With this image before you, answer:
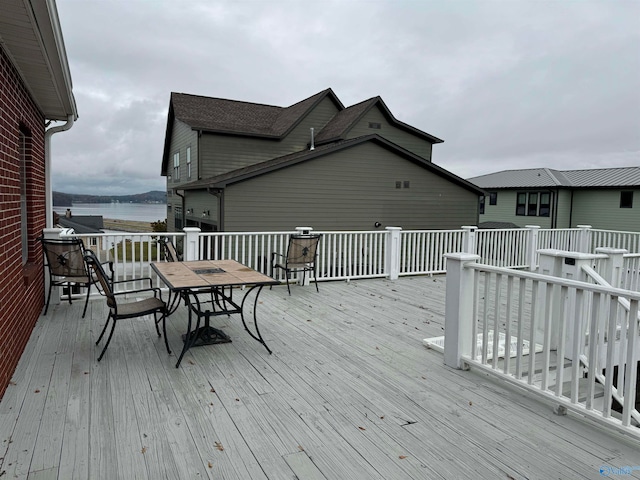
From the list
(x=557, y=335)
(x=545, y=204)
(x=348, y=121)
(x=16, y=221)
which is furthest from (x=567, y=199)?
(x=16, y=221)

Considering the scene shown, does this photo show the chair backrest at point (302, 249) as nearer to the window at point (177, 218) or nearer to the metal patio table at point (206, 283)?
the metal patio table at point (206, 283)

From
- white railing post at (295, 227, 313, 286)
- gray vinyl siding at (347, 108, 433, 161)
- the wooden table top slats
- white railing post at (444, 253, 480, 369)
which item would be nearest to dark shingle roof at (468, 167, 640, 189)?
gray vinyl siding at (347, 108, 433, 161)

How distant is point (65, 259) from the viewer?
17.0ft

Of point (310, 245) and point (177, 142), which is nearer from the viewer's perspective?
point (310, 245)

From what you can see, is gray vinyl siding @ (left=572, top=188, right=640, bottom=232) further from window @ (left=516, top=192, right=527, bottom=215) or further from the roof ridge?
window @ (left=516, top=192, right=527, bottom=215)

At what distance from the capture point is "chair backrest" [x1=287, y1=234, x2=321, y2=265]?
260 inches

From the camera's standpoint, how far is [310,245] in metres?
6.77

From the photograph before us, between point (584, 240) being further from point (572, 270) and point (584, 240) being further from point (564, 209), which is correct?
point (564, 209)

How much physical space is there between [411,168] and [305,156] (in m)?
3.68

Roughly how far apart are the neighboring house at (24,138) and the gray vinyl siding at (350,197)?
6219 mm

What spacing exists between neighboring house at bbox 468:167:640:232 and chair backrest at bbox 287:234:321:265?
1774cm

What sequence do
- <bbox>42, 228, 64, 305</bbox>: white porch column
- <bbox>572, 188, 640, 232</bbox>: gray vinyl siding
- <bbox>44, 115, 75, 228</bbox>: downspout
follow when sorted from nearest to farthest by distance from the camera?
<bbox>42, 228, 64, 305</bbox>: white porch column → <bbox>44, 115, 75, 228</bbox>: downspout → <bbox>572, 188, 640, 232</bbox>: gray vinyl siding

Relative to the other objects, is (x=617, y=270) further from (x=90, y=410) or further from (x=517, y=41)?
(x=517, y=41)

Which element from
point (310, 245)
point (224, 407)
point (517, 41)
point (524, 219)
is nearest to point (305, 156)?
point (310, 245)
